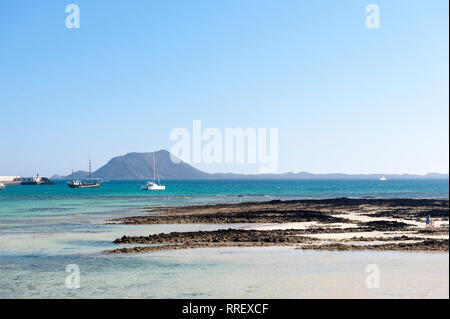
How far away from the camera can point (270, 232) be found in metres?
32.8

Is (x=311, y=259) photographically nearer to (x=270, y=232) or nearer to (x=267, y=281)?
(x=267, y=281)

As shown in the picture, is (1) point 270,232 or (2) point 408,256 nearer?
(2) point 408,256

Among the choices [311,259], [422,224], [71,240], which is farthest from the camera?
[422,224]
